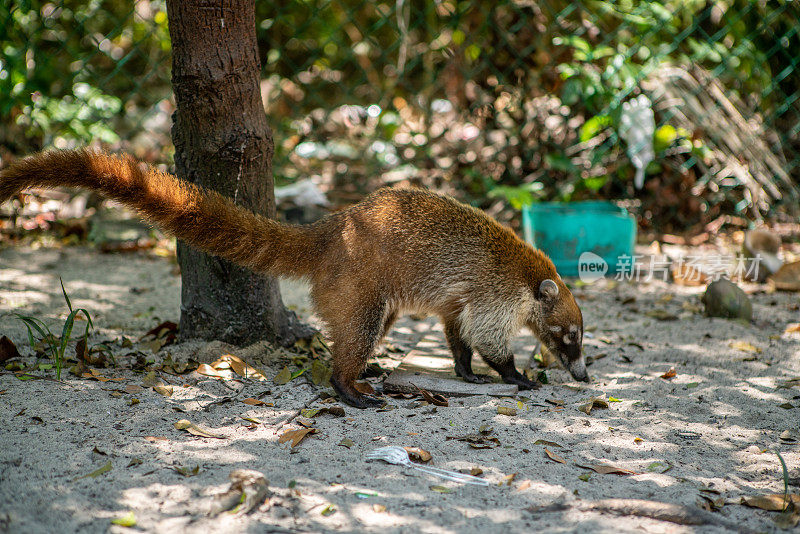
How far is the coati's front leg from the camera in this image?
3.98 metres

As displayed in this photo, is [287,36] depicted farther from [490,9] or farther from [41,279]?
[41,279]

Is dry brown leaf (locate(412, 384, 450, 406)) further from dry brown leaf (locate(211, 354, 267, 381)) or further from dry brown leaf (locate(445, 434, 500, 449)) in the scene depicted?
dry brown leaf (locate(211, 354, 267, 381))

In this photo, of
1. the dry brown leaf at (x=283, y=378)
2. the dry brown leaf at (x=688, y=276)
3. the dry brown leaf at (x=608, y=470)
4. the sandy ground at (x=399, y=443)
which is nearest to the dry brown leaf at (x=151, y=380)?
the sandy ground at (x=399, y=443)

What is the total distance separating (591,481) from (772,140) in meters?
6.11

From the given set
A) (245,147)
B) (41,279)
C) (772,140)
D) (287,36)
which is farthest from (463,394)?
(287,36)

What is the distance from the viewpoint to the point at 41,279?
539 centimetres

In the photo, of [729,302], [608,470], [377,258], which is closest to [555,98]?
[729,302]

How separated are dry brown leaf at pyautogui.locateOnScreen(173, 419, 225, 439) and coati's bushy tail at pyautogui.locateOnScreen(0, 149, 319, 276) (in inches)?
35.8

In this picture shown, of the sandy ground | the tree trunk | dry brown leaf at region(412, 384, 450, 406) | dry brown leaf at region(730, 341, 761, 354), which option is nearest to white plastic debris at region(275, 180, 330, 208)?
the sandy ground

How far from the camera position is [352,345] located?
3658 mm

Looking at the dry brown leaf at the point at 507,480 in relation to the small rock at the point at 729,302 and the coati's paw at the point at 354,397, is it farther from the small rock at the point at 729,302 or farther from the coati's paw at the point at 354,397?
the small rock at the point at 729,302

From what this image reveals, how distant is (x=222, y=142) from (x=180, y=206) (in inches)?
19.7

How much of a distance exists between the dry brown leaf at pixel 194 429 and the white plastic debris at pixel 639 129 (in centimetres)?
504

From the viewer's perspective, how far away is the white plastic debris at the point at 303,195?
7.05 metres
